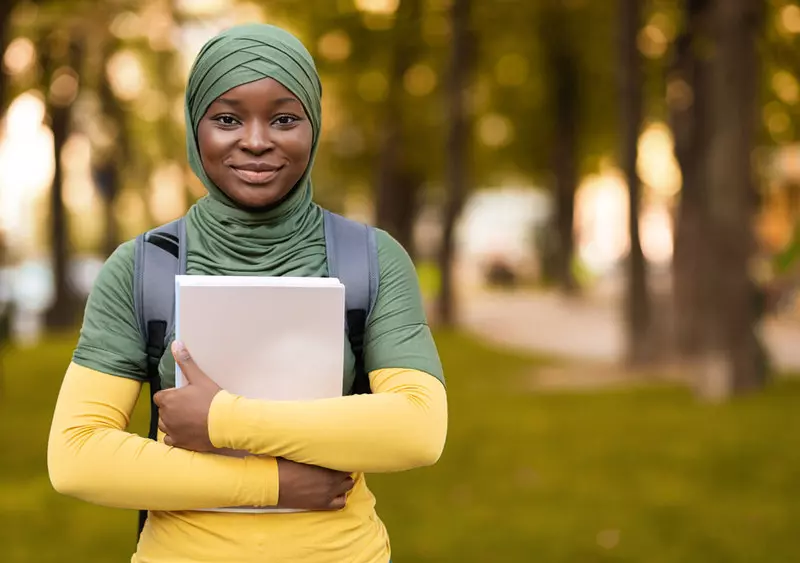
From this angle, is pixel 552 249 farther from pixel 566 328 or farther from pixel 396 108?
pixel 566 328

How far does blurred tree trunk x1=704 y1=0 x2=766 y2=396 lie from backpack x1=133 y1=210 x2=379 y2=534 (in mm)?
9895

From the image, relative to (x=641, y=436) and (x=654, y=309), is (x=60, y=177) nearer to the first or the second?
(x=654, y=309)

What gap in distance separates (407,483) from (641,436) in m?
2.59

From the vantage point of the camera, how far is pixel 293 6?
801 inches

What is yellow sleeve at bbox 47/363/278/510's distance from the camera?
2.11 metres

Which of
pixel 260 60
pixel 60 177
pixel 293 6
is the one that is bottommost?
pixel 260 60

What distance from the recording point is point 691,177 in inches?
588

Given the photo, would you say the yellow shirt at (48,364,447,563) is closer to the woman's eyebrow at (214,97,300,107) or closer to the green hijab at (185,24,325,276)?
the green hijab at (185,24,325,276)

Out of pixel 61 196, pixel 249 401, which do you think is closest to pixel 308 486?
pixel 249 401

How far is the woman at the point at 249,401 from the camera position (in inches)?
83.0

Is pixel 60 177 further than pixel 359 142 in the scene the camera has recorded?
No

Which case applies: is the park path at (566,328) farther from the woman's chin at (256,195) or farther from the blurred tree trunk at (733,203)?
the woman's chin at (256,195)

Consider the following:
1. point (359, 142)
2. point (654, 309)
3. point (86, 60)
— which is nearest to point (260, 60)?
point (654, 309)

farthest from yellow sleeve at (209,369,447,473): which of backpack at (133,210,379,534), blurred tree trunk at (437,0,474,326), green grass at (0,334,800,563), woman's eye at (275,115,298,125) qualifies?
blurred tree trunk at (437,0,474,326)
